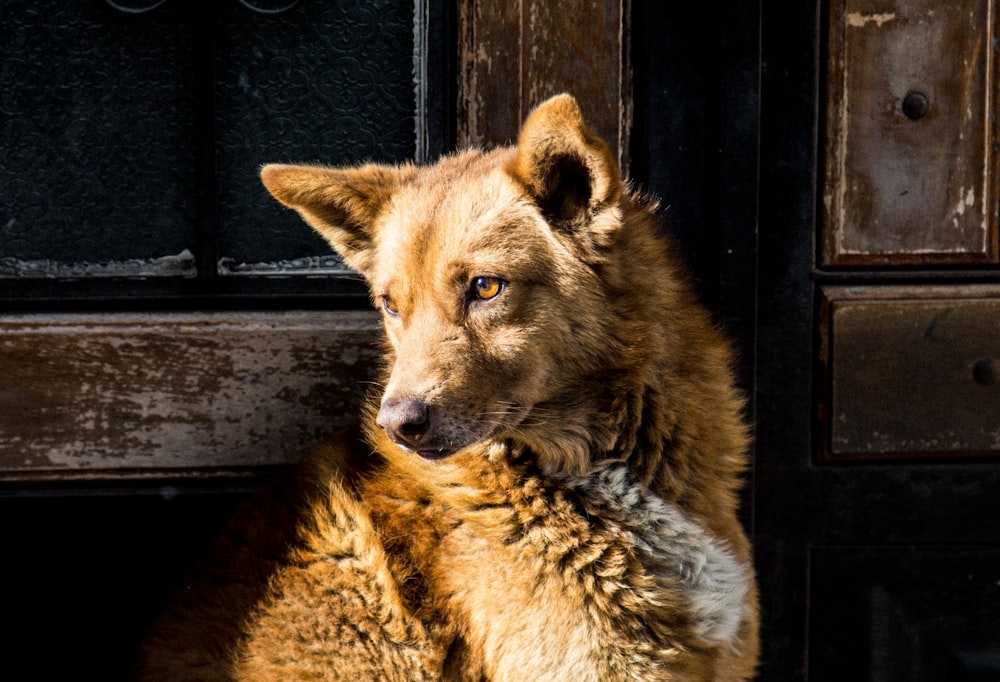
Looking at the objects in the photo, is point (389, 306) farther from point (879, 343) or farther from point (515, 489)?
point (879, 343)

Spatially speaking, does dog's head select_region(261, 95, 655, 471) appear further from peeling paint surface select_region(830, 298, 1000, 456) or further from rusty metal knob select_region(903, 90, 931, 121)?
rusty metal knob select_region(903, 90, 931, 121)

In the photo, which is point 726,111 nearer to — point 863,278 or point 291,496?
point 863,278

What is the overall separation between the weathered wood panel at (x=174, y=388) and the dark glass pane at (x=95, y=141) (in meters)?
0.25

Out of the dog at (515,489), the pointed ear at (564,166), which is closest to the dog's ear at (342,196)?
the dog at (515,489)

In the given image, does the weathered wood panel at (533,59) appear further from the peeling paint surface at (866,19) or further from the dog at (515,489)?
the peeling paint surface at (866,19)

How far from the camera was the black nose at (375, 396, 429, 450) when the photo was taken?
2129 millimetres

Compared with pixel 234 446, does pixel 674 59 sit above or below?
above

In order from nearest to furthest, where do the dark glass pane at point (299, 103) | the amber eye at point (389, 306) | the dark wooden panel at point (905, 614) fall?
the amber eye at point (389, 306), the dark glass pane at point (299, 103), the dark wooden panel at point (905, 614)

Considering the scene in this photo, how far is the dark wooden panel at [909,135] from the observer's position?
317 centimetres

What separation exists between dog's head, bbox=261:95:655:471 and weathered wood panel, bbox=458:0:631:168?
0.69 m

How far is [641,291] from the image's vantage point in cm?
245

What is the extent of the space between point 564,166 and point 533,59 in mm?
935

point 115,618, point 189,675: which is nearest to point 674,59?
point 189,675

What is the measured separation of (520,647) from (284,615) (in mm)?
626
